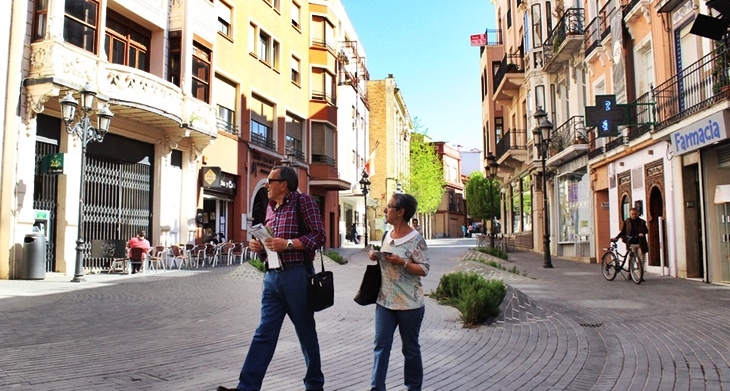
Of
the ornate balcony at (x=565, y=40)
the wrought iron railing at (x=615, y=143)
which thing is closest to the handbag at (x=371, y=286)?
the wrought iron railing at (x=615, y=143)

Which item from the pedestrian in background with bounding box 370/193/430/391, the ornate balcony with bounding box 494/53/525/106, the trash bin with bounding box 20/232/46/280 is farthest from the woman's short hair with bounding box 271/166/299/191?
the ornate balcony with bounding box 494/53/525/106

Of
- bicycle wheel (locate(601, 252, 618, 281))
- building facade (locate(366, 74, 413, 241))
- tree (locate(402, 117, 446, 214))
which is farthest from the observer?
tree (locate(402, 117, 446, 214))

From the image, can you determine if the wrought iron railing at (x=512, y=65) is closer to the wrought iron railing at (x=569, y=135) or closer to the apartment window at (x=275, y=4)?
the wrought iron railing at (x=569, y=135)

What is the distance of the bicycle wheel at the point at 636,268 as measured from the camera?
12690 mm

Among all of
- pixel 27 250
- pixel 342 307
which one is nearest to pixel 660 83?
pixel 342 307

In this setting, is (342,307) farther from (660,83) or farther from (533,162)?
(533,162)

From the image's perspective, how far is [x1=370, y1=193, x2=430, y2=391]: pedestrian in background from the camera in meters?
3.97

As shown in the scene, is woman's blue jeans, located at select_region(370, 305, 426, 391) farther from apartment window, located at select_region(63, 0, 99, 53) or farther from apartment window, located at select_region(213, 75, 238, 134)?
apartment window, located at select_region(213, 75, 238, 134)

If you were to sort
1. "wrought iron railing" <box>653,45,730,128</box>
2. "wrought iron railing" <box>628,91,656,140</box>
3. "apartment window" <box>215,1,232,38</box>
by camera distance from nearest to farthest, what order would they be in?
"wrought iron railing" <box>653,45,730,128</box>, "wrought iron railing" <box>628,91,656,140</box>, "apartment window" <box>215,1,232,38</box>

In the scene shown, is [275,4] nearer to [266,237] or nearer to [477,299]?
[477,299]

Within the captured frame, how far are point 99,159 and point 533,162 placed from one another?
18.0 metres

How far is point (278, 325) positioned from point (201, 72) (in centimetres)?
1895

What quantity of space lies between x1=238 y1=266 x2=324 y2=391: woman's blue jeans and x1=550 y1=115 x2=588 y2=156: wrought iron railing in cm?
1917

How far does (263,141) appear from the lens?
2748 cm
